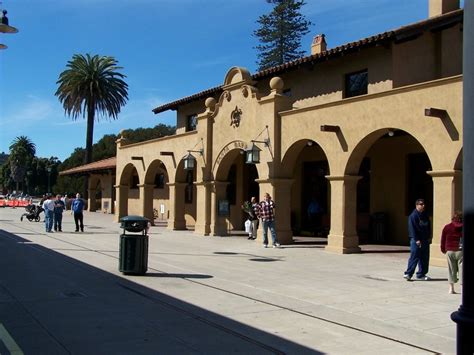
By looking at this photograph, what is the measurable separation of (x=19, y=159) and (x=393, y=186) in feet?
320

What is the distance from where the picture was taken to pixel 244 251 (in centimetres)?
1695

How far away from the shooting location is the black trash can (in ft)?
36.9

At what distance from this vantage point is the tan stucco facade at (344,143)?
13.9m

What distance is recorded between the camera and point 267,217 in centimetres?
1791

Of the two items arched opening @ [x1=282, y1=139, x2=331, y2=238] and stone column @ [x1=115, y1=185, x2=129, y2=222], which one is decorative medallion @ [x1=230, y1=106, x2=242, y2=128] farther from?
stone column @ [x1=115, y1=185, x2=129, y2=222]

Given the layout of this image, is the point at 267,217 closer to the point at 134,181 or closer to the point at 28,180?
the point at 134,181

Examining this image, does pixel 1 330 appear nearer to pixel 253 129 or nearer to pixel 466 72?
pixel 466 72

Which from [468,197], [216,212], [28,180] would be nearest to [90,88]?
[216,212]

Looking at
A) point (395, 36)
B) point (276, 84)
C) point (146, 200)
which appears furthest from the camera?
point (146, 200)

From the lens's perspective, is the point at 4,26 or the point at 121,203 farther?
the point at 121,203

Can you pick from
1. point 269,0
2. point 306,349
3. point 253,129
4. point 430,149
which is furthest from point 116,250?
point 269,0

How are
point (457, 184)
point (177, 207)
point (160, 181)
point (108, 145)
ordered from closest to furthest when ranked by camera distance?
1. point (457, 184)
2. point (177, 207)
3. point (160, 181)
4. point (108, 145)

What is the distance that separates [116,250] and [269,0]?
136 ft

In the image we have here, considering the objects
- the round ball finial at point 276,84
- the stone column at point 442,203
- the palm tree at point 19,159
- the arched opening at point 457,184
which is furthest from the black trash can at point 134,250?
the palm tree at point 19,159
